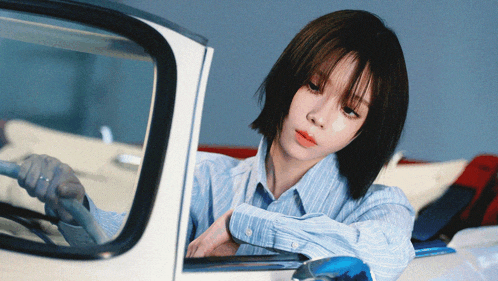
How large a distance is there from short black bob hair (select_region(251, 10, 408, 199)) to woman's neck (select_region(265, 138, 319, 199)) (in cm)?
6

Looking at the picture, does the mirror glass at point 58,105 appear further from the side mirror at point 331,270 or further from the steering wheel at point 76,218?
the side mirror at point 331,270

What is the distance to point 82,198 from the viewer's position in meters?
0.80

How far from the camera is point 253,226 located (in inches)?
34.2

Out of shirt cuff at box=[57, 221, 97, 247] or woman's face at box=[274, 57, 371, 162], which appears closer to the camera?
shirt cuff at box=[57, 221, 97, 247]

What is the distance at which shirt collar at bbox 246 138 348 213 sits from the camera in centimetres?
112

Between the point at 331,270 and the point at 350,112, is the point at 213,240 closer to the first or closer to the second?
the point at 331,270

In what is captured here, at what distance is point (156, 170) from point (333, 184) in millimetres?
583

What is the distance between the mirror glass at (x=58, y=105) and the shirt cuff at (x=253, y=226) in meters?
0.23

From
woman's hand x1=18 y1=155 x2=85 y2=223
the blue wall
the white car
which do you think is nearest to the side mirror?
the white car

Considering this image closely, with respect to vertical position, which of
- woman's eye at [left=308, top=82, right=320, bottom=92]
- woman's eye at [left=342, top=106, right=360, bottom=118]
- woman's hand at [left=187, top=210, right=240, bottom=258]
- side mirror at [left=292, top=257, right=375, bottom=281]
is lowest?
woman's hand at [left=187, top=210, right=240, bottom=258]

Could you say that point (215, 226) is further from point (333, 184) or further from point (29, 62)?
point (29, 62)

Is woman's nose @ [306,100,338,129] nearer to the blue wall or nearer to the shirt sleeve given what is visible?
the shirt sleeve

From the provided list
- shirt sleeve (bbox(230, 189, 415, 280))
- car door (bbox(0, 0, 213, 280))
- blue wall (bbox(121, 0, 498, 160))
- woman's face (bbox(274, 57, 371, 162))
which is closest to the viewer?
car door (bbox(0, 0, 213, 280))

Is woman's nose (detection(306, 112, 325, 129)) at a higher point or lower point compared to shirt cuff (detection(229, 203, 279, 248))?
higher
